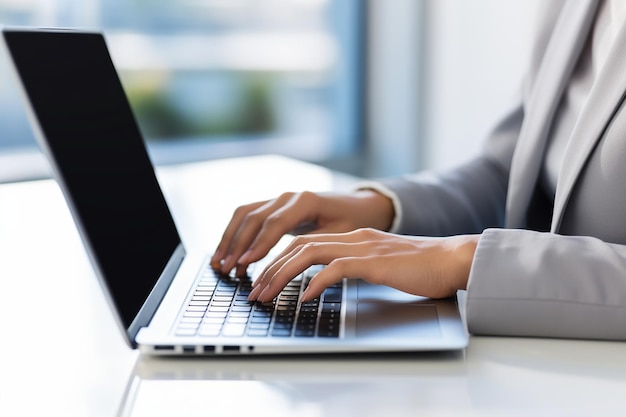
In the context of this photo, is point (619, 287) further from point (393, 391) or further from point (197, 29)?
point (197, 29)

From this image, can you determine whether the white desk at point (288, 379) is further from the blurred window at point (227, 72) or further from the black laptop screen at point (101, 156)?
the blurred window at point (227, 72)

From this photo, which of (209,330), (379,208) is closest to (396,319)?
(209,330)

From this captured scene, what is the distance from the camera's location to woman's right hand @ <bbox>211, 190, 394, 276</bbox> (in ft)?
3.08

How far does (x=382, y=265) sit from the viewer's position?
0.77 meters

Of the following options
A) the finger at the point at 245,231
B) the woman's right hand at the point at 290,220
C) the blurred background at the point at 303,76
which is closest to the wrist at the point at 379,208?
the woman's right hand at the point at 290,220

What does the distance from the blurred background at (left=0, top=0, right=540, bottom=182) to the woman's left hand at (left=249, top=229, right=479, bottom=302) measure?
2273 mm

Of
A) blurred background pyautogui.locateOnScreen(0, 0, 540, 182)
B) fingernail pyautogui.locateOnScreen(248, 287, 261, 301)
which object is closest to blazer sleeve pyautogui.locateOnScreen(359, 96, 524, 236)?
fingernail pyautogui.locateOnScreen(248, 287, 261, 301)

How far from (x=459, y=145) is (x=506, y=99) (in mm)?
363

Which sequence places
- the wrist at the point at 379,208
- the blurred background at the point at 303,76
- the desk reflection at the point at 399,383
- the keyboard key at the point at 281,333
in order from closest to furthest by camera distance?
the desk reflection at the point at 399,383, the keyboard key at the point at 281,333, the wrist at the point at 379,208, the blurred background at the point at 303,76

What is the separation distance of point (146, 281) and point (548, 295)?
0.37 meters

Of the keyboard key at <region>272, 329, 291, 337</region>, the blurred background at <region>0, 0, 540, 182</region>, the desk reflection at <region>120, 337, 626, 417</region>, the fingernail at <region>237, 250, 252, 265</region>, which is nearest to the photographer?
the desk reflection at <region>120, 337, 626, 417</region>

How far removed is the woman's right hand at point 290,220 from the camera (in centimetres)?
94

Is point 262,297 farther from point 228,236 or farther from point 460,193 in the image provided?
point 460,193

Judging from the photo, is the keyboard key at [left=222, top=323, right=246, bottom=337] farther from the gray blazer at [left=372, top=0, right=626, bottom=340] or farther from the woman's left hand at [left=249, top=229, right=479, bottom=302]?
the gray blazer at [left=372, top=0, right=626, bottom=340]
